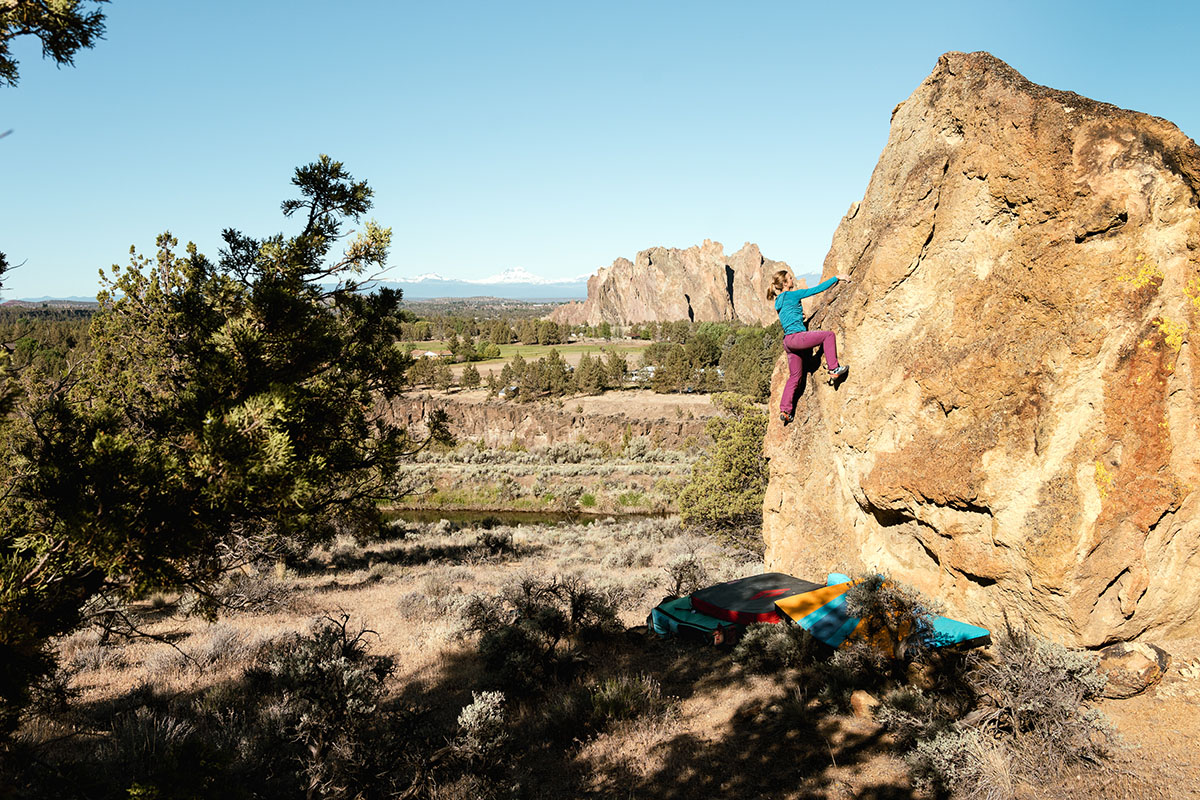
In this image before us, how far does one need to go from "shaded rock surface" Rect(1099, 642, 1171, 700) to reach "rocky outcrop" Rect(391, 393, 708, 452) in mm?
35774

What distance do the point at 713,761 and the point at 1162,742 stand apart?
11.2ft

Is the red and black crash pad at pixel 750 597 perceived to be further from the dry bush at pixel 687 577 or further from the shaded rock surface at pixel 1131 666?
the shaded rock surface at pixel 1131 666

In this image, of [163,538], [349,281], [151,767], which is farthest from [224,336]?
[151,767]

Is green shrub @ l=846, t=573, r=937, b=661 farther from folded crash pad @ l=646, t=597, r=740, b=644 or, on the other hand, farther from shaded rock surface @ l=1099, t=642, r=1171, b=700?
folded crash pad @ l=646, t=597, r=740, b=644

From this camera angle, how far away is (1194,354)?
4836 mm

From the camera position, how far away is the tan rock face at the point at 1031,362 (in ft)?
16.1

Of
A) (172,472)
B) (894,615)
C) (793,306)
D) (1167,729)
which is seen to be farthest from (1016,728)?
(172,472)

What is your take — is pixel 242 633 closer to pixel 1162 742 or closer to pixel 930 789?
pixel 930 789

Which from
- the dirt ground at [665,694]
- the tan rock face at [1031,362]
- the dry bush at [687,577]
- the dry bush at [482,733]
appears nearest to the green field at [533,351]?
the dirt ground at [665,694]

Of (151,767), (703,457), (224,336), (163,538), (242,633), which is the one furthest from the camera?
(703,457)

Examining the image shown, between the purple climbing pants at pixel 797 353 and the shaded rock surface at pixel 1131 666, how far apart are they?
361 cm

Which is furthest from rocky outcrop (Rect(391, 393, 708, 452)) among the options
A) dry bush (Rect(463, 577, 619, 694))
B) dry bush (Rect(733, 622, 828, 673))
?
dry bush (Rect(733, 622, 828, 673))

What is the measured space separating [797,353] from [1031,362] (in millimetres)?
2800

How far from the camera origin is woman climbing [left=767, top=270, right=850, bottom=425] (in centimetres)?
746
